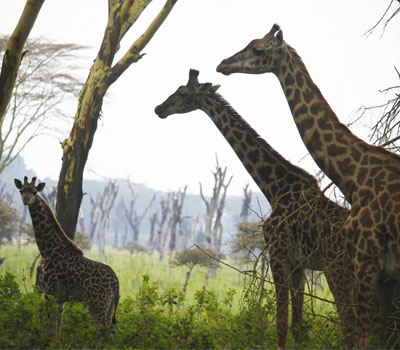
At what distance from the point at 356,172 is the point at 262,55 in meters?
1.25

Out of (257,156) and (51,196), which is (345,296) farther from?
(51,196)

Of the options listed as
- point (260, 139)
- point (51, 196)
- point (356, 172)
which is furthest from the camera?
point (51, 196)

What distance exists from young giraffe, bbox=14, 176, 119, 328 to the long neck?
1660 millimetres

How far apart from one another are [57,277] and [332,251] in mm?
2578

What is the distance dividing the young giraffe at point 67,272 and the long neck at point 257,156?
1660 mm

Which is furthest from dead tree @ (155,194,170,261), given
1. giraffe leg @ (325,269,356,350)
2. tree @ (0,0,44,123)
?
giraffe leg @ (325,269,356,350)

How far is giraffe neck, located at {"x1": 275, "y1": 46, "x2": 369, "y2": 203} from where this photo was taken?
12.6ft

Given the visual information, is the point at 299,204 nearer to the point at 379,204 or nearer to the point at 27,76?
the point at 379,204

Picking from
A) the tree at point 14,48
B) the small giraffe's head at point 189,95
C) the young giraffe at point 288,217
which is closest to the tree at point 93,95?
the small giraffe's head at point 189,95

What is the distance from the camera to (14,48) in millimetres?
4840

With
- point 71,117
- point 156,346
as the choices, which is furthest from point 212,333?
point 71,117

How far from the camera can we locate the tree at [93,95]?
6.62m

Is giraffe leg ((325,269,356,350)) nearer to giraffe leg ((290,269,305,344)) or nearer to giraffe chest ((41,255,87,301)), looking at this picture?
giraffe leg ((290,269,305,344))

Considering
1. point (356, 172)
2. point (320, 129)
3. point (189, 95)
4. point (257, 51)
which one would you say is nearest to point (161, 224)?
point (189, 95)
